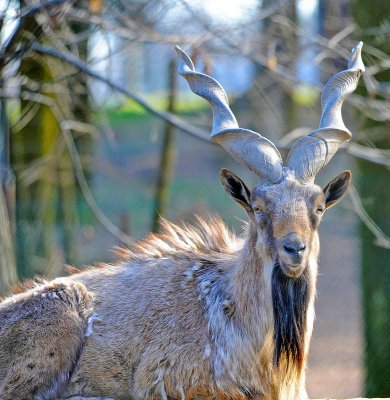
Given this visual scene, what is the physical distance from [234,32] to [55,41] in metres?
1.94

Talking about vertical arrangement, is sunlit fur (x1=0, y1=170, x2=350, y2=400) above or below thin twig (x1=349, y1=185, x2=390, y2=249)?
below

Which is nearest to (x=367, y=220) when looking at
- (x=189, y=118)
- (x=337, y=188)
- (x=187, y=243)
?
(x=187, y=243)

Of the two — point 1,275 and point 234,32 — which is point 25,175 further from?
point 234,32

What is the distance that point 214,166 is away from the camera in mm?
23797

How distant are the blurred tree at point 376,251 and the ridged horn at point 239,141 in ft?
12.4

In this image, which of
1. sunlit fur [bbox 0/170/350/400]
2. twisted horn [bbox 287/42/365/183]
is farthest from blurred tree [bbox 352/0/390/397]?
twisted horn [bbox 287/42/365/183]

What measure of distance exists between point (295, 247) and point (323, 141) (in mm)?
943

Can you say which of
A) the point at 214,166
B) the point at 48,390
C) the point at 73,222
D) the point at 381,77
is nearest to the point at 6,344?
the point at 48,390

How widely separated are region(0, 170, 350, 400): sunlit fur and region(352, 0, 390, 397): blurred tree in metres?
3.20

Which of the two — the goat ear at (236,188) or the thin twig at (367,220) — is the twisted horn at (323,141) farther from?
the thin twig at (367,220)

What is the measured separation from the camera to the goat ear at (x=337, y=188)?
19.9ft

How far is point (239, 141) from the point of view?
606 cm

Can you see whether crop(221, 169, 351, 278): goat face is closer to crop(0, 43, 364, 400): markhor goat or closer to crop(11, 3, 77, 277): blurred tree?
crop(0, 43, 364, 400): markhor goat

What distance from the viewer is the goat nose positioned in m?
5.41
